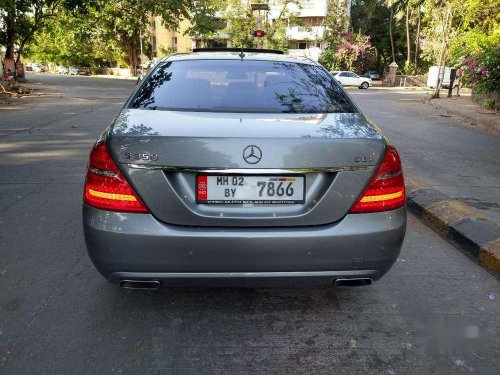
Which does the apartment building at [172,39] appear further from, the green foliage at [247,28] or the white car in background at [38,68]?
the white car in background at [38,68]

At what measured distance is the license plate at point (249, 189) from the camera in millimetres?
2273

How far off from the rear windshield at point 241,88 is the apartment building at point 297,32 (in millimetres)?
35818

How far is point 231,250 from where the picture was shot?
2311mm

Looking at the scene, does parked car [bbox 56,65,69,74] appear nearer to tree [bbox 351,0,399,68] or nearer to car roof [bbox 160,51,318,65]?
tree [bbox 351,0,399,68]

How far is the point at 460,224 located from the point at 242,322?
2507 millimetres

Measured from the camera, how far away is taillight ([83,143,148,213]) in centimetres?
233

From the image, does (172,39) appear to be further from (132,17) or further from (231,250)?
(231,250)

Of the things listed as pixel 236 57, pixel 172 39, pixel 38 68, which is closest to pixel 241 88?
pixel 236 57

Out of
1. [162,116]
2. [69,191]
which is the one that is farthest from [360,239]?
[69,191]

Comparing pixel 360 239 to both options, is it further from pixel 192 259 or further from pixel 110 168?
pixel 110 168

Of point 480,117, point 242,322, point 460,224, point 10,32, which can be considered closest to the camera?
point 242,322

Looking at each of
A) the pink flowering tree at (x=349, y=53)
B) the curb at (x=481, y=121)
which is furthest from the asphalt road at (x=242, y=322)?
the pink flowering tree at (x=349, y=53)

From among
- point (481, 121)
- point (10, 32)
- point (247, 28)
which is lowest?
point (481, 121)

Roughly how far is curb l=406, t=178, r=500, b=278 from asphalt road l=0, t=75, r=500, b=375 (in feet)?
0.45
